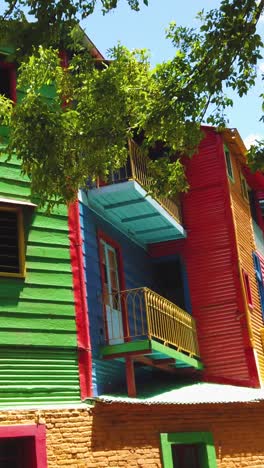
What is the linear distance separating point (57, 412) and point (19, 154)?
440 cm

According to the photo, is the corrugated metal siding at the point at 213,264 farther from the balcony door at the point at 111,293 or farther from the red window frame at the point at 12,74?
the red window frame at the point at 12,74

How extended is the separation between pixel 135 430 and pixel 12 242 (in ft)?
13.2

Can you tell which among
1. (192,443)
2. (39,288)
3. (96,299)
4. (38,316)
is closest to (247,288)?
(192,443)

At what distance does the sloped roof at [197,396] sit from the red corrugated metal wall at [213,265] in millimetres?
913

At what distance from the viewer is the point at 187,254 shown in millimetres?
18297

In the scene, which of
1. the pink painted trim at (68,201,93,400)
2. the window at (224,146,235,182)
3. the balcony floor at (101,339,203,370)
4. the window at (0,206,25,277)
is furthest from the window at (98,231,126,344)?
the window at (224,146,235,182)

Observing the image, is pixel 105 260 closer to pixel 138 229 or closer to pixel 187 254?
pixel 138 229

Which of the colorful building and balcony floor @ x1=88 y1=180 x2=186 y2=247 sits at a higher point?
balcony floor @ x1=88 y1=180 x2=186 y2=247

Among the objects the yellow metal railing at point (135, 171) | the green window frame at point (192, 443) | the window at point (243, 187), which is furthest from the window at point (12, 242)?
the window at point (243, 187)

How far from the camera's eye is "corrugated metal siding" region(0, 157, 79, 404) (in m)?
11.8

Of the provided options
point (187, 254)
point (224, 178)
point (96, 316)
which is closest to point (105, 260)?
point (96, 316)

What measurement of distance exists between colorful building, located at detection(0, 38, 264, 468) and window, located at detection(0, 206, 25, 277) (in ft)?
0.06

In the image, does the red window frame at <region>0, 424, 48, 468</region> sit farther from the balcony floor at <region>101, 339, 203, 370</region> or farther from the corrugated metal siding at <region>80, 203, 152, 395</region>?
the balcony floor at <region>101, 339, 203, 370</region>

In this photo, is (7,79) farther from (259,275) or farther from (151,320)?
(259,275)
